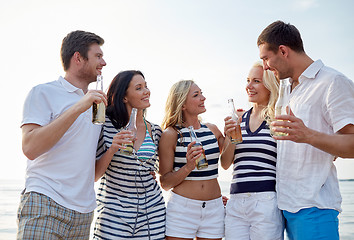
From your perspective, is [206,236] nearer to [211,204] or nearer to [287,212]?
[211,204]

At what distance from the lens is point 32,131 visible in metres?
3.03

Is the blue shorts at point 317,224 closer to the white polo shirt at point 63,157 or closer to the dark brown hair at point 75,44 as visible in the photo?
the white polo shirt at point 63,157

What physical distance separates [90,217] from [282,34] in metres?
2.53

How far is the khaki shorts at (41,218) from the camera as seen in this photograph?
9.62ft

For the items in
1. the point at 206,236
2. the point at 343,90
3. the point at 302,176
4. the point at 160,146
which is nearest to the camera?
the point at 343,90

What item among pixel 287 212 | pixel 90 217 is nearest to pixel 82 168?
pixel 90 217

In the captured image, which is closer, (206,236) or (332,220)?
(332,220)

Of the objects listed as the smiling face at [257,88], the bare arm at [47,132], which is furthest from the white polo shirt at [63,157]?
the smiling face at [257,88]

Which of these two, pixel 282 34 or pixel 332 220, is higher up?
pixel 282 34

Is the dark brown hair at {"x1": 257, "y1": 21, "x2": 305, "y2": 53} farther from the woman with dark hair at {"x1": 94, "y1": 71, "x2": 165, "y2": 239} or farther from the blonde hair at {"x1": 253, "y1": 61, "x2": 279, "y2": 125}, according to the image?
the woman with dark hair at {"x1": 94, "y1": 71, "x2": 165, "y2": 239}

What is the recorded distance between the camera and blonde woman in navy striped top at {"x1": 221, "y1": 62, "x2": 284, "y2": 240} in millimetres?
3600

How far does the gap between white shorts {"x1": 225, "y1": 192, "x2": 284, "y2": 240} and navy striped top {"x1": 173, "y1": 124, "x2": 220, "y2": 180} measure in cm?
40

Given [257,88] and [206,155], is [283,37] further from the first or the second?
[206,155]

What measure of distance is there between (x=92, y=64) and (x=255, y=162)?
2033 mm
